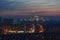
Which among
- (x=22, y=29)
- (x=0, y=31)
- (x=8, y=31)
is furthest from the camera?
(x=22, y=29)

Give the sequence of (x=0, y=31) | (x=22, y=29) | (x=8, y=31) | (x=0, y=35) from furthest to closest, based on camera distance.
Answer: (x=22, y=29)
(x=8, y=31)
(x=0, y=31)
(x=0, y=35)

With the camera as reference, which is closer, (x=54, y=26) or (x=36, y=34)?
(x=36, y=34)

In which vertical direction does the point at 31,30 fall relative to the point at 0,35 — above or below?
below

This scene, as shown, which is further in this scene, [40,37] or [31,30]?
[31,30]

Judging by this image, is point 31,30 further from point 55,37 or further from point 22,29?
point 55,37

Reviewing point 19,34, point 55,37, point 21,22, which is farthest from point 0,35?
point 55,37

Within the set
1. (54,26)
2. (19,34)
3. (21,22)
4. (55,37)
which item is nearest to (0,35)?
(19,34)

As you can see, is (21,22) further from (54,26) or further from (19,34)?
(54,26)

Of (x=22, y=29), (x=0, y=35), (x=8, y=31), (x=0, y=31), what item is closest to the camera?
(x=0, y=35)

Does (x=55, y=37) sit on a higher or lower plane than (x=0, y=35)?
lower
